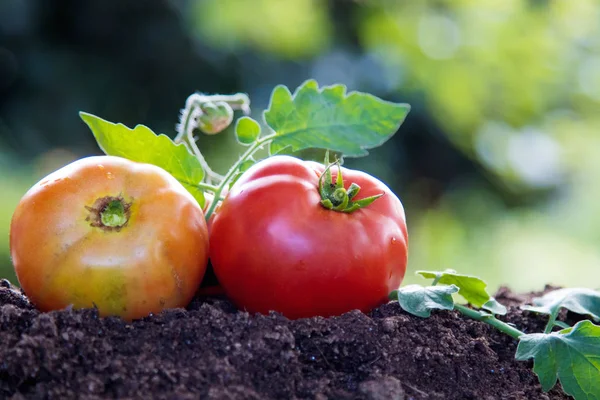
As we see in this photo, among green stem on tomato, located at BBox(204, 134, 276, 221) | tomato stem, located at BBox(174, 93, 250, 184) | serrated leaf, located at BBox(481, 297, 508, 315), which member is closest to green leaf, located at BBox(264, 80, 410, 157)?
green stem on tomato, located at BBox(204, 134, 276, 221)

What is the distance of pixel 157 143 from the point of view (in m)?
1.26

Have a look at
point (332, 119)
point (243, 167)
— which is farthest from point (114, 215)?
point (332, 119)

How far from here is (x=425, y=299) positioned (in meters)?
1.15

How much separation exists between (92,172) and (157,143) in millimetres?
168

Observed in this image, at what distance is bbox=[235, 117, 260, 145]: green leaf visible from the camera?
1.32 metres

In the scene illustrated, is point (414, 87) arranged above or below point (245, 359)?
below

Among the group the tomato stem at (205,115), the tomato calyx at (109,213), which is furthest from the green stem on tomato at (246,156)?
the tomato calyx at (109,213)

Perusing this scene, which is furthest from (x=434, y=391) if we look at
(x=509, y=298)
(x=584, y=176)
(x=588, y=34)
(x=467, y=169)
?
(x=588, y=34)

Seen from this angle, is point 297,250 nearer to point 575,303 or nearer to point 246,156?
point 246,156

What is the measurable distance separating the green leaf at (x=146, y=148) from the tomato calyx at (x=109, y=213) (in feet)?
0.57

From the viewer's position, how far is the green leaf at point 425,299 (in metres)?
1.13

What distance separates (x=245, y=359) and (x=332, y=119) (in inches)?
19.9

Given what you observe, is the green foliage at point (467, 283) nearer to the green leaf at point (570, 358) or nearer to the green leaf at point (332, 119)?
the green leaf at point (570, 358)

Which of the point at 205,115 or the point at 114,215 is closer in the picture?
the point at 114,215
